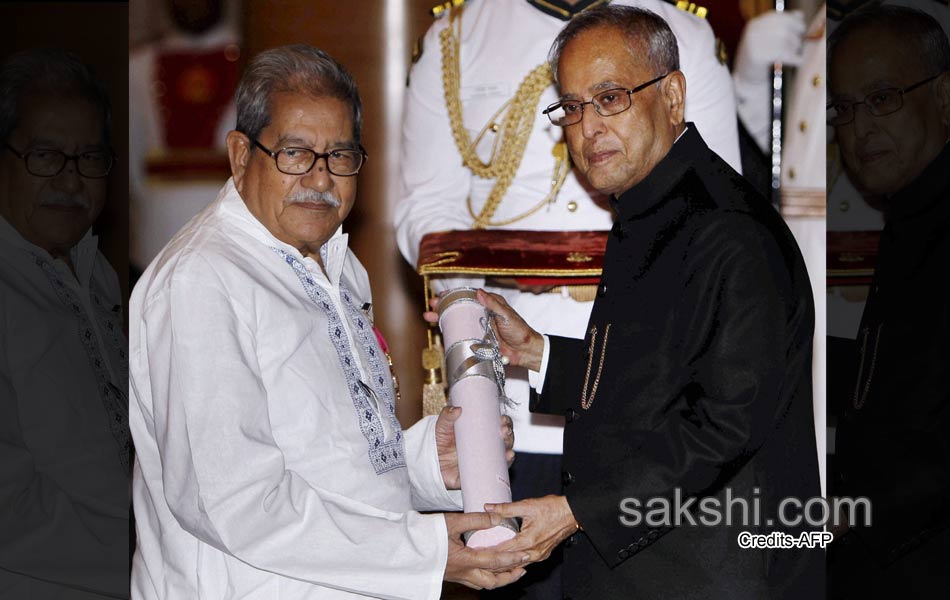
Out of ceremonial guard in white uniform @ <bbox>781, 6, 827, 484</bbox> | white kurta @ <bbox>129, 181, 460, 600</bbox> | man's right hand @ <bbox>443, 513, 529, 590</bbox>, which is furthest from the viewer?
ceremonial guard in white uniform @ <bbox>781, 6, 827, 484</bbox>

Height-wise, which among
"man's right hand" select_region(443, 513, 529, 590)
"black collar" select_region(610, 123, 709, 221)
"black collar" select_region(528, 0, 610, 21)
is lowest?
"man's right hand" select_region(443, 513, 529, 590)

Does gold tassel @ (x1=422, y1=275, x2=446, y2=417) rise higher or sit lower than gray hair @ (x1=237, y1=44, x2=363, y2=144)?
lower

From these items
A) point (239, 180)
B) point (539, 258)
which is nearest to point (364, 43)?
point (539, 258)

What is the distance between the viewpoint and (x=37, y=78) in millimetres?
2121

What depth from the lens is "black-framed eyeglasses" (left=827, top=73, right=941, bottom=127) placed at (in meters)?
2.61

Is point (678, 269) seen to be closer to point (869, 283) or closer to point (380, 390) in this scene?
point (380, 390)

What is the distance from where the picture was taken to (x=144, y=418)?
2.03 m

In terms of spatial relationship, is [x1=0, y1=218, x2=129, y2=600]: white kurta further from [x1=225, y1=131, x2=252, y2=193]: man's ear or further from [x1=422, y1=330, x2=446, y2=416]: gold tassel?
[x1=422, y1=330, x2=446, y2=416]: gold tassel

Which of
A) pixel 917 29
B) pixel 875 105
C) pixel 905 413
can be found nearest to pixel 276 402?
pixel 905 413

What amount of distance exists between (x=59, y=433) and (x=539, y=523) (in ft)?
3.26

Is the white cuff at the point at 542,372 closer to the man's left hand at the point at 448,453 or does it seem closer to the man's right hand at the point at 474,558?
the man's left hand at the point at 448,453

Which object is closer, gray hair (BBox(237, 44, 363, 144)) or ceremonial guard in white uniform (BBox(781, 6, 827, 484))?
gray hair (BBox(237, 44, 363, 144))

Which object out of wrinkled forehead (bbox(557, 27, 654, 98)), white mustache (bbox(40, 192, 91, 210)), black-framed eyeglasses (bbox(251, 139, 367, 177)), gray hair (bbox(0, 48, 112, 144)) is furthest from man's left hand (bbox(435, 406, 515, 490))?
gray hair (bbox(0, 48, 112, 144))

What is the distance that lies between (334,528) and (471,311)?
0.58 metres
